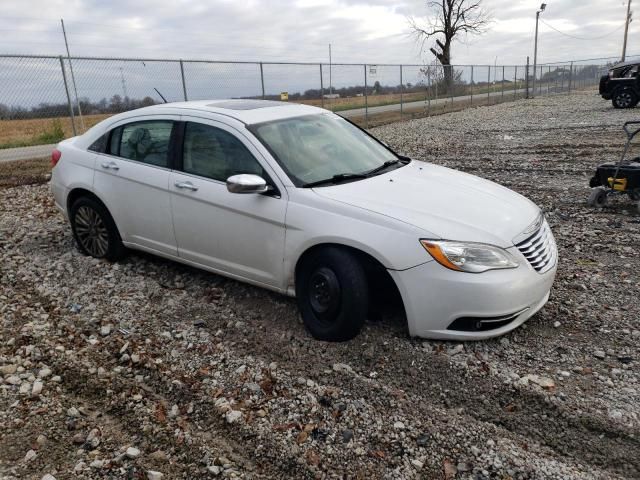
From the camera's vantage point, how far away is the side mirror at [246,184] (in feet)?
12.2

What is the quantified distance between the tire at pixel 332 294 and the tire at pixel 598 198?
474 cm

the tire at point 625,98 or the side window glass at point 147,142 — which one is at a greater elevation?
the side window glass at point 147,142

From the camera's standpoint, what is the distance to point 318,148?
4.30 meters

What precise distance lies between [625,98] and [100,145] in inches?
862

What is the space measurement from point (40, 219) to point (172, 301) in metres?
3.85

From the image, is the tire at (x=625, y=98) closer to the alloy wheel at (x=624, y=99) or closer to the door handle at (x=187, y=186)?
the alloy wheel at (x=624, y=99)

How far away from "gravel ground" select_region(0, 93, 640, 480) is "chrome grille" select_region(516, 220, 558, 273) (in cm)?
49

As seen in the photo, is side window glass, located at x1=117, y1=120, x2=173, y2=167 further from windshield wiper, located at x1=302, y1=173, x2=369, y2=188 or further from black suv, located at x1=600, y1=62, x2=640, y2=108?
black suv, located at x1=600, y1=62, x2=640, y2=108

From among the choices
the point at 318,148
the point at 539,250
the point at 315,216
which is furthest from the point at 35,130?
the point at 539,250

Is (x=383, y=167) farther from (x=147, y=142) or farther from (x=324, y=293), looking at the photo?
(x=147, y=142)

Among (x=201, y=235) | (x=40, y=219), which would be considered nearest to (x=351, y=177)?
(x=201, y=235)

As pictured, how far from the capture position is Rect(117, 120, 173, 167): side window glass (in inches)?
181

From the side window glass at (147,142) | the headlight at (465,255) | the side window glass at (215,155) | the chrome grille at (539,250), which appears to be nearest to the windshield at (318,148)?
the side window glass at (215,155)

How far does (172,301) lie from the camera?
4.54 metres
